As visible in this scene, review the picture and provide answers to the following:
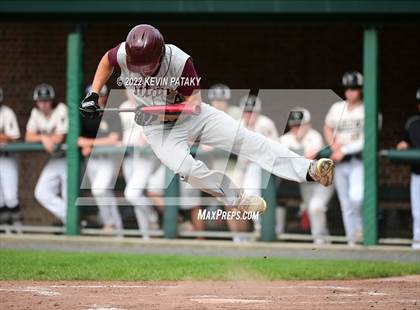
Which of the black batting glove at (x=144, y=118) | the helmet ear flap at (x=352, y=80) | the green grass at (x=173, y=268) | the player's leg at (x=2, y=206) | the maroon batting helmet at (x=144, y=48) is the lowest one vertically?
the green grass at (x=173, y=268)

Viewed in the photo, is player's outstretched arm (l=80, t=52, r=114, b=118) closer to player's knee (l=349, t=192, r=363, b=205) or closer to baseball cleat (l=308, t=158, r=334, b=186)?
baseball cleat (l=308, t=158, r=334, b=186)

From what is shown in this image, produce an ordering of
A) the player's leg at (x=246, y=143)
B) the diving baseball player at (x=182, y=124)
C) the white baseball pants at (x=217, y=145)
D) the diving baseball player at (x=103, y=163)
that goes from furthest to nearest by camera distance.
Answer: the diving baseball player at (x=103, y=163), the player's leg at (x=246, y=143), the white baseball pants at (x=217, y=145), the diving baseball player at (x=182, y=124)

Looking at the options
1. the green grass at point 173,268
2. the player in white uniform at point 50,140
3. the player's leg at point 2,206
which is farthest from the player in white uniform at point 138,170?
the player's leg at point 2,206

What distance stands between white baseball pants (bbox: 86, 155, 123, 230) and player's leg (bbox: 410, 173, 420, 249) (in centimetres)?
391

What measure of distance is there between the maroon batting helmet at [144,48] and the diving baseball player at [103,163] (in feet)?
17.5

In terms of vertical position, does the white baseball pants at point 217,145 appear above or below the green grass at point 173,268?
above

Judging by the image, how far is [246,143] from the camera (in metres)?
9.10

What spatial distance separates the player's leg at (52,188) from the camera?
45.6 ft

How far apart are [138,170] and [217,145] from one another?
14.7 ft

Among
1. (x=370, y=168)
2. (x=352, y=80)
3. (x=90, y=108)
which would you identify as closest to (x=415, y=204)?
(x=370, y=168)

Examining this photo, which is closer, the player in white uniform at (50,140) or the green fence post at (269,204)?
the green fence post at (269,204)

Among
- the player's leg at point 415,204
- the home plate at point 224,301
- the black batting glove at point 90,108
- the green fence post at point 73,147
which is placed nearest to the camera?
the home plate at point 224,301

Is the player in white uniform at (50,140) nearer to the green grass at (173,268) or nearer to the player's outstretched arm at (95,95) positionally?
the green grass at (173,268)

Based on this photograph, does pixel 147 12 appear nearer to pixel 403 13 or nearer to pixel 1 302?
pixel 403 13
